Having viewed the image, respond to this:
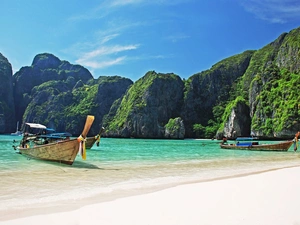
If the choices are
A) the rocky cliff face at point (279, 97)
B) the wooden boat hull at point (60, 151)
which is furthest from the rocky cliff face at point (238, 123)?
the wooden boat hull at point (60, 151)

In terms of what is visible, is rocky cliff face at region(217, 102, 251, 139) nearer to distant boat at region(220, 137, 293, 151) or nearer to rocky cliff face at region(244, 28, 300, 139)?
rocky cliff face at region(244, 28, 300, 139)

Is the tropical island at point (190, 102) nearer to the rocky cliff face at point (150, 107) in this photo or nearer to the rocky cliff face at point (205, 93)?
the rocky cliff face at point (150, 107)

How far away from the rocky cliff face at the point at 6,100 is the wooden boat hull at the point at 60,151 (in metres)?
162

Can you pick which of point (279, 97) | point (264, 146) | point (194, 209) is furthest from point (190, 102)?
point (194, 209)

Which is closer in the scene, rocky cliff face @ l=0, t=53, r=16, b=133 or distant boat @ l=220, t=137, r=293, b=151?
distant boat @ l=220, t=137, r=293, b=151

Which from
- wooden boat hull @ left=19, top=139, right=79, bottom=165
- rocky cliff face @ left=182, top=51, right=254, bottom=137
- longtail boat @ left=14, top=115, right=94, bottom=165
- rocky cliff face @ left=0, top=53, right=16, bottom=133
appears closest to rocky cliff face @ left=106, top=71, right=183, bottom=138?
rocky cliff face @ left=182, top=51, right=254, bottom=137

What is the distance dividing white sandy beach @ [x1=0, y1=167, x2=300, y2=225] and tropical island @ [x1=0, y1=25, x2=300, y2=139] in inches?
2871

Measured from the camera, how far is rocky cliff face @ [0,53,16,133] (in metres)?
166

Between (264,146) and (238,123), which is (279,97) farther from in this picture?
(264,146)

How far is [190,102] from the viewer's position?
414 feet

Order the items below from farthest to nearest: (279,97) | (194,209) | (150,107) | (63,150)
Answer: (150,107) → (279,97) → (63,150) → (194,209)

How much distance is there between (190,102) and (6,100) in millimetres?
127725

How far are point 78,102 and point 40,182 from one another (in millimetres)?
165168

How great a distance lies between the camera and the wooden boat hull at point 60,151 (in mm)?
15932
